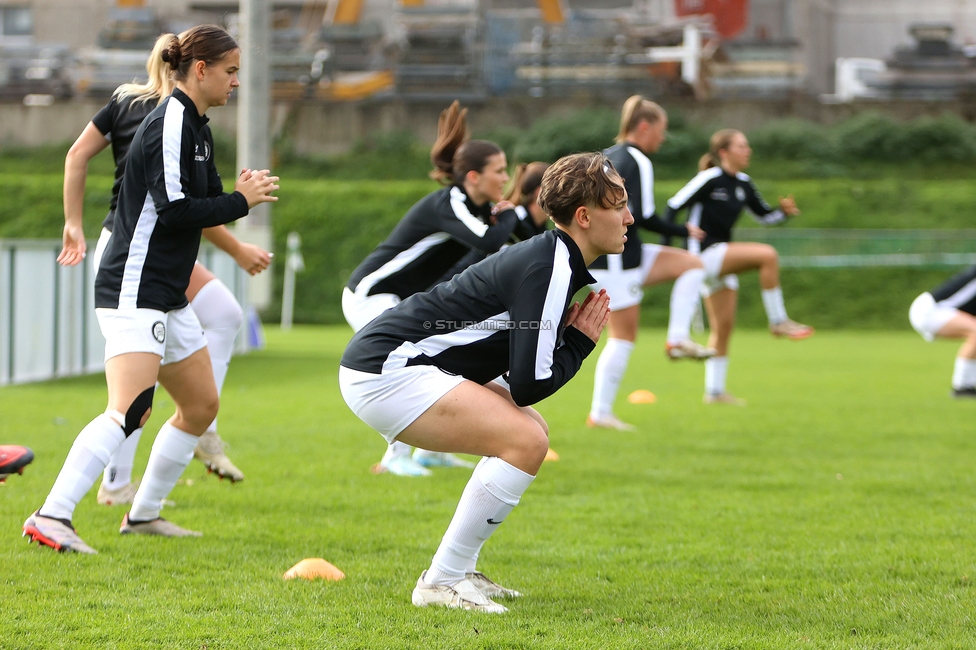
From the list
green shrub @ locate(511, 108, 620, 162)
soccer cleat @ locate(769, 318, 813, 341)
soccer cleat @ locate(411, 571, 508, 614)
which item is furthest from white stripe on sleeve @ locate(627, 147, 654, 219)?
green shrub @ locate(511, 108, 620, 162)

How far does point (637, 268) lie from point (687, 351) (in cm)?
74

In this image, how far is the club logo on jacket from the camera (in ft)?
14.4

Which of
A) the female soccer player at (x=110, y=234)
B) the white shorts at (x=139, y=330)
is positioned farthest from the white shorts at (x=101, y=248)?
the white shorts at (x=139, y=330)

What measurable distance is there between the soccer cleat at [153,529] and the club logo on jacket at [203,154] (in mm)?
1557

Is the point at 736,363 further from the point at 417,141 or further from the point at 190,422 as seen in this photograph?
the point at 417,141

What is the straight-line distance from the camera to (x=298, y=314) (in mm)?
23891

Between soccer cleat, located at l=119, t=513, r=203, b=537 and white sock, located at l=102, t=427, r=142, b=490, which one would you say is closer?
soccer cleat, located at l=119, t=513, r=203, b=537

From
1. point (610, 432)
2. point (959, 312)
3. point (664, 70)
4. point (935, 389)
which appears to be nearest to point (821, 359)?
point (935, 389)

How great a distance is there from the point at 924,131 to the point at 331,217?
14.1 m

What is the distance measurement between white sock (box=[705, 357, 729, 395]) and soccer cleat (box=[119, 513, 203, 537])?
20.7 feet

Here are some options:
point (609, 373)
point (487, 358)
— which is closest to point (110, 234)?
point (487, 358)

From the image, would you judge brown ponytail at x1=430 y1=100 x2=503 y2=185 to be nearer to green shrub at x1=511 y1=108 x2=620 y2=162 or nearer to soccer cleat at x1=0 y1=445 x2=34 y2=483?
soccer cleat at x1=0 y1=445 x2=34 y2=483

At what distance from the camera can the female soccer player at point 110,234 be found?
4.70m

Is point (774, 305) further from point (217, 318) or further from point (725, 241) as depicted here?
Result: point (217, 318)
